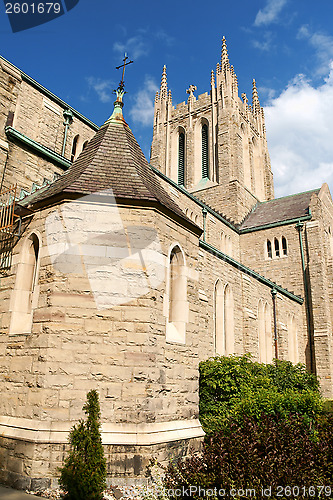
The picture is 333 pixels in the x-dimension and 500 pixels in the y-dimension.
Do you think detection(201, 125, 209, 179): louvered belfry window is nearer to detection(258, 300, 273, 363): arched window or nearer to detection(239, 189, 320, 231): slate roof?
detection(239, 189, 320, 231): slate roof

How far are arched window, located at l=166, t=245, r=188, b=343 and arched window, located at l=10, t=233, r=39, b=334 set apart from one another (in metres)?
2.78

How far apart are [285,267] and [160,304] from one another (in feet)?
66.8

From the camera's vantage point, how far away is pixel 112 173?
8125mm

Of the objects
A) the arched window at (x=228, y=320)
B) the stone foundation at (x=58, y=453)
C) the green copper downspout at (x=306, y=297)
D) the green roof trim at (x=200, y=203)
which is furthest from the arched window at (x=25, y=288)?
the green copper downspout at (x=306, y=297)

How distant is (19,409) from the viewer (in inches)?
265

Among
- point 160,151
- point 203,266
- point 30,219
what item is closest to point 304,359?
point 203,266

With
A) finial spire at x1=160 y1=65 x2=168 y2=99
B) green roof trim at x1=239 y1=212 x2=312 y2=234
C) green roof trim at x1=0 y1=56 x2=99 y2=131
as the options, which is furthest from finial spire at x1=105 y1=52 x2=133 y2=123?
finial spire at x1=160 y1=65 x2=168 y2=99

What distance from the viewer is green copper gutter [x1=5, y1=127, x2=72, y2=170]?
397 inches

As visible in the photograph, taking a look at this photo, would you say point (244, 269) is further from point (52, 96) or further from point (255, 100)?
point (255, 100)

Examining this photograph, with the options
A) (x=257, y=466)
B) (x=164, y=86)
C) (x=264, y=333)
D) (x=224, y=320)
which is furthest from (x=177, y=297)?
(x=164, y=86)

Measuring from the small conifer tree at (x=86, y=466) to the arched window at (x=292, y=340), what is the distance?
18.7 meters

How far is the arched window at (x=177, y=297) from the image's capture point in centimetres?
811

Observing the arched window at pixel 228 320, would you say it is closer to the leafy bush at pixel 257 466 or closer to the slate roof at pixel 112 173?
the slate roof at pixel 112 173

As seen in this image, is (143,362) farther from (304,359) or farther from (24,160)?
(304,359)
